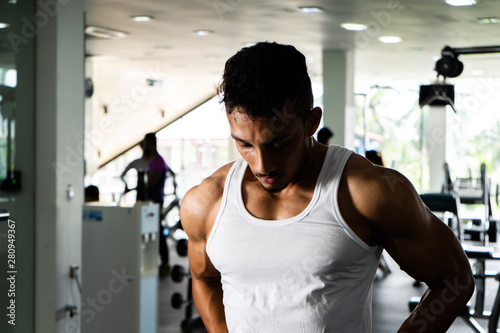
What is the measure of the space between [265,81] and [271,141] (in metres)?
0.10

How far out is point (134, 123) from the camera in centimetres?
1235

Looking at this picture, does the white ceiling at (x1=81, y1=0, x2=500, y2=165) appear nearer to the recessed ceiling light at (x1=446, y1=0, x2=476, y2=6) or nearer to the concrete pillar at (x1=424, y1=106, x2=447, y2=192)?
the recessed ceiling light at (x1=446, y1=0, x2=476, y2=6)

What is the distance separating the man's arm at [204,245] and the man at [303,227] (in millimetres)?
53

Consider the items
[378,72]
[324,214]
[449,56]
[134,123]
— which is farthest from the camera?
[134,123]

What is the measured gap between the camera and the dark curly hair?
99 cm

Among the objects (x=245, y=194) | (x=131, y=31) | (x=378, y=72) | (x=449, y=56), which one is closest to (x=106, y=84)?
(x=131, y=31)

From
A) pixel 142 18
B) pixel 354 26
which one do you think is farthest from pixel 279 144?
pixel 354 26

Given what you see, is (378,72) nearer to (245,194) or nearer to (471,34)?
(471,34)

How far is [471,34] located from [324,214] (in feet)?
20.9

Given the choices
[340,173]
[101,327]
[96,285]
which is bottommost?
[101,327]

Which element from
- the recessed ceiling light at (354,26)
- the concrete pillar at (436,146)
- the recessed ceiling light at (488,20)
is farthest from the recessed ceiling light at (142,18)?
the concrete pillar at (436,146)

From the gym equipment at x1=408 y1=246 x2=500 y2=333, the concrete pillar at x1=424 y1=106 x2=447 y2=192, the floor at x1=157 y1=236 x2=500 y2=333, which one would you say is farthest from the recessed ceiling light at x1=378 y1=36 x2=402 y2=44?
the concrete pillar at x1=424 y1=106 x2=447 y2=192

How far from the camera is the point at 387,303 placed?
5445mm

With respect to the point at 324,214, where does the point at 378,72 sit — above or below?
above
